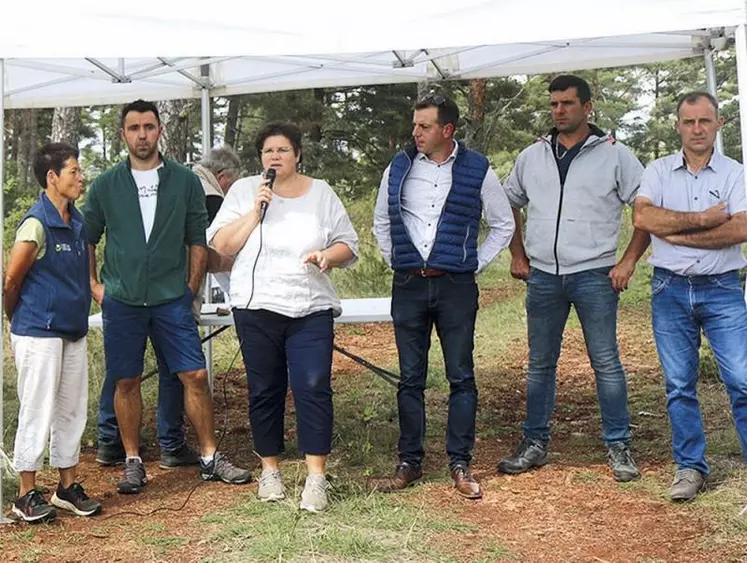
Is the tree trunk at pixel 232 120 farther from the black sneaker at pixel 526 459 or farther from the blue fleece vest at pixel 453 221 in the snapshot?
the black sneaker at pixel 526 459

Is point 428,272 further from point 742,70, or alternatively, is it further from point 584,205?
point 742,70

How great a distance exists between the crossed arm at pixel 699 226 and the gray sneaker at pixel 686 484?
42.2 inches

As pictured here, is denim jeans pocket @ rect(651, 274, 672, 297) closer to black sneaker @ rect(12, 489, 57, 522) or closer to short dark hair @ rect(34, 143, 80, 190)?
short dark hair @ rect(34, 143, 80, 190)

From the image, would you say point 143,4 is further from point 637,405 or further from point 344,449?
point 637,405

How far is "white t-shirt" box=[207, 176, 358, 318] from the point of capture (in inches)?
162

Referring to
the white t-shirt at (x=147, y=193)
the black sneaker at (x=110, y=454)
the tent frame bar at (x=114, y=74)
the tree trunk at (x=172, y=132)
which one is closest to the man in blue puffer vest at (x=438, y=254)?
the white t-shirt at (x=147, y=193)

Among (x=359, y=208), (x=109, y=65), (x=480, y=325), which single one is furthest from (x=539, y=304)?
(x=359, y=208)

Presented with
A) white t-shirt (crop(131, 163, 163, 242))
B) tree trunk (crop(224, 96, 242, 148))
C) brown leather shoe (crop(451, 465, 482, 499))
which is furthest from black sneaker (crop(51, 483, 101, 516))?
tree trunk (crop(224, 96, 242, 148))

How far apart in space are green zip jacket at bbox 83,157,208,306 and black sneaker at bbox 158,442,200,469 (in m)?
1.09

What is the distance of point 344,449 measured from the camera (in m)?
5.43

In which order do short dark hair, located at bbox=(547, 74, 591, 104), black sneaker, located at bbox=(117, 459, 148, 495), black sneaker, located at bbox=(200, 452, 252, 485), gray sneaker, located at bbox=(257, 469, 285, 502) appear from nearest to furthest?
gray sneaker, located at bbox=(257, 469, 285, 502) → short dark hair, located at bbox=(547, 74, 591, 104) → black sneaker, located at bbox=(117, 459, 148, 495) → black sneaker, located at bbox=(200, 452, 252, 485)

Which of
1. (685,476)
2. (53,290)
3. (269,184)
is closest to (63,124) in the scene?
(53,290)

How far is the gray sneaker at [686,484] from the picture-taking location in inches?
163

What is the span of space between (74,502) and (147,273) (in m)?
1.16
